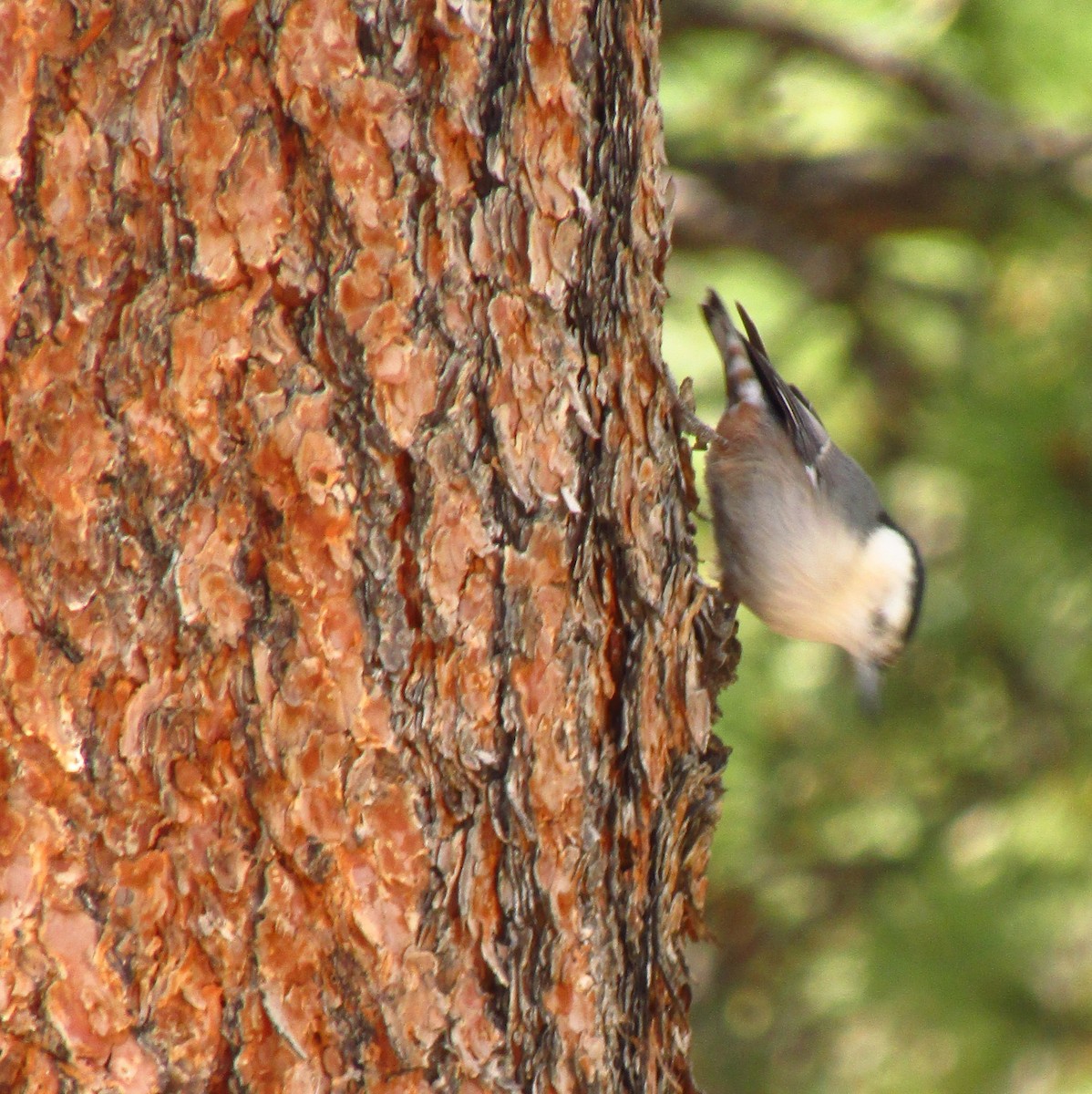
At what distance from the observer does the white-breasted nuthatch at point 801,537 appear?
7.75ft

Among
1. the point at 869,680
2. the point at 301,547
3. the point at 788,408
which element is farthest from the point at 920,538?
the point at 301,547

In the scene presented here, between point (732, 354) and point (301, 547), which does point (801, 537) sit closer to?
point (732, 354)

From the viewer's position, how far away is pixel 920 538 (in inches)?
161

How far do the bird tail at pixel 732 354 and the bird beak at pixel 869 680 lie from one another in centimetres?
49

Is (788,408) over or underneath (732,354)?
underneath

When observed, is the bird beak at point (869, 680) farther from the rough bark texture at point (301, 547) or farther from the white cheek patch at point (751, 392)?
the rough bark texture at point (301, 547)

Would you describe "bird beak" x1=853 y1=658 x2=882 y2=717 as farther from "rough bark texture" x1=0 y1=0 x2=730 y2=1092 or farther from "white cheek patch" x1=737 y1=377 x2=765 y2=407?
"rough bark texture" x1=0 y1=0 x2=730 y2=1092

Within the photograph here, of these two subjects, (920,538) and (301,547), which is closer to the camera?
(301,547)

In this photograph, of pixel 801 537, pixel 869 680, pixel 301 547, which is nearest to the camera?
pixel 301 547

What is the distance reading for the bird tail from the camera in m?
A: 2.52

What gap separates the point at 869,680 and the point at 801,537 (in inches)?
12.4

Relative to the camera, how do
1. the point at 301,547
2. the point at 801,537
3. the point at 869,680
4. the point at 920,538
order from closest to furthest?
1. the point at 301,547
2. the point at 801,537
3. the point at 869,680
4. the point at 920,538

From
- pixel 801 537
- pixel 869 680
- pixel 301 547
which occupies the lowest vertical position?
pixel 301 547

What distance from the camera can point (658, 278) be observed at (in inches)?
57.8
